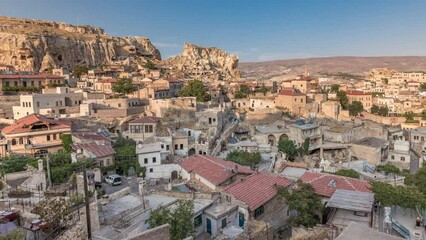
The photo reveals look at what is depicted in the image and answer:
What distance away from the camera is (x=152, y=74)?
227 ft

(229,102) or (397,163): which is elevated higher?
(229,102)

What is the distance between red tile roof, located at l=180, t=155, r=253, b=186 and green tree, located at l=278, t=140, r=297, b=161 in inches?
536

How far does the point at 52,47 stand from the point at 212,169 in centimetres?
6829

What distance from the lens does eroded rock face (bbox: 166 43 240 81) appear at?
90812 millimetres

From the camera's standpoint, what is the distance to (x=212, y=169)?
22.5 metres

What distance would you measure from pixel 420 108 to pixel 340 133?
34.7 m

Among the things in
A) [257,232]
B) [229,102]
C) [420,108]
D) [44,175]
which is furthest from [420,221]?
[420,108]

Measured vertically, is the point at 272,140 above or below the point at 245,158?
below

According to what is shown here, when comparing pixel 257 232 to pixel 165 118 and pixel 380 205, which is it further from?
pixel 165 118

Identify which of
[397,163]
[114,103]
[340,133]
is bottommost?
[397,163]

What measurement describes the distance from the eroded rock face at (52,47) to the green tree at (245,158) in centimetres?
5296

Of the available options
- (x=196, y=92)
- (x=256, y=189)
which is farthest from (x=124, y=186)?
(x=196, y=92)

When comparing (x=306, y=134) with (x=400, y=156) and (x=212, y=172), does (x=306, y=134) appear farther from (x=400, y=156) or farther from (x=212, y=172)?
(x=212, y=172)

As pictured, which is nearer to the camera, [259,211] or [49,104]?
[259,211]
